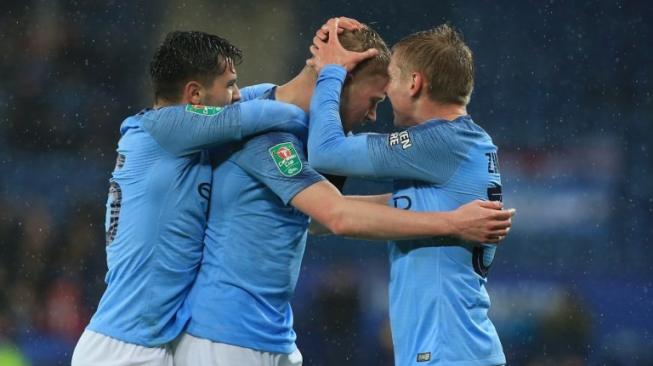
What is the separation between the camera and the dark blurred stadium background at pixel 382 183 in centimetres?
329

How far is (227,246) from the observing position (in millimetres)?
1695

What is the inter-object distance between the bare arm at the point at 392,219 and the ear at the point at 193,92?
313mm

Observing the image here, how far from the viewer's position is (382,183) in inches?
134

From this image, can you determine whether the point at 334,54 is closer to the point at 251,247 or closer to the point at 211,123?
the point at 211,123

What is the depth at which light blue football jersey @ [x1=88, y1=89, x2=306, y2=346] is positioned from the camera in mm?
1665

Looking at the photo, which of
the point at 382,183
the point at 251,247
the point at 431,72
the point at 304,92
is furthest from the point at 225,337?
the point at 382,183

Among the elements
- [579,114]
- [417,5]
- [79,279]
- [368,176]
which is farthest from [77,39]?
[368,176]

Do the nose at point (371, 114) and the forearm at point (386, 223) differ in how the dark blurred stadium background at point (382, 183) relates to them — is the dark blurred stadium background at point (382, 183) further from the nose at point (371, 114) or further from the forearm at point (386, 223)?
the forearm at point (386, 223)

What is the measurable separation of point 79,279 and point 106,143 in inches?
19.6

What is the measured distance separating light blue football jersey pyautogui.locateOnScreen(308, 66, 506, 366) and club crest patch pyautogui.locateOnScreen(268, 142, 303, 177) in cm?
3

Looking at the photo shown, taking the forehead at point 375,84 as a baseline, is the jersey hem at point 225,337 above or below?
below

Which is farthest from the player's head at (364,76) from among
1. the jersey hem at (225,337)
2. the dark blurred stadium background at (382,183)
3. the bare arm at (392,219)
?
the dark blurred stadium background at (382,183)

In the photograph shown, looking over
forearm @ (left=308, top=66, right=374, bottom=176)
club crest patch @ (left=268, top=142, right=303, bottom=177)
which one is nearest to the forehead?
forearm @ (left=308, top=66, right=374, bottom=176)

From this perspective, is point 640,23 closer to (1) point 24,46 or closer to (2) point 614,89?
(2) point 614,89
